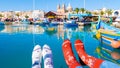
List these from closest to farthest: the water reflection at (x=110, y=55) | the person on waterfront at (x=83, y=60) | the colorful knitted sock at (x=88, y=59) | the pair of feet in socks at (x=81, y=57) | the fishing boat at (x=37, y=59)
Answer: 1. the person on waterfront at (x=83, y=60)
2. the colorful knitted sock at (x=88, y=59)
3. the pair of feet in socks at (x=81, y=57)
4. the fishing boat at (x=37, y=59)
5. the water reflection at (x=110, y=55)

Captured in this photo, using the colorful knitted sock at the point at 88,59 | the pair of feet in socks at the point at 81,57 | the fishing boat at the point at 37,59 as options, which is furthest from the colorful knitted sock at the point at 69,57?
the fishing boat at the point at 37,59

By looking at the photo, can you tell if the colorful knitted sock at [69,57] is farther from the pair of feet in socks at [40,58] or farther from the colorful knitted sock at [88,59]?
the pair of feet in socks at [40,58]

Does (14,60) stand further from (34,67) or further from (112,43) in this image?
(112,43)

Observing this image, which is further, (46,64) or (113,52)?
(113,52)

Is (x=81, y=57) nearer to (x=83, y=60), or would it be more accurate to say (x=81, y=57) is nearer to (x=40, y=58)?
(x=83, y=60)

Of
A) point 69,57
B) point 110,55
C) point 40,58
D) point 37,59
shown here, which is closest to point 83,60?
point 69,57

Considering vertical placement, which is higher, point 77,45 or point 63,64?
point 77,45

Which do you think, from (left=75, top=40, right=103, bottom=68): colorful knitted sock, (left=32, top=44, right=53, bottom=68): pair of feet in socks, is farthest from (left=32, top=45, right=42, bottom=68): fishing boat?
(left=75, top=40, right=103, bottom=68): colorful knitted sock

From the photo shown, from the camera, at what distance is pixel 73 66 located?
35.3 feet

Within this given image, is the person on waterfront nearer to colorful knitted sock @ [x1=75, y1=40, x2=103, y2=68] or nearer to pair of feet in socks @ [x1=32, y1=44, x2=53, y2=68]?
colorful knitted sock @ [x1=75, y1=40, x2=103, y2=68]

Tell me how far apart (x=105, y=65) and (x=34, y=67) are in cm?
301

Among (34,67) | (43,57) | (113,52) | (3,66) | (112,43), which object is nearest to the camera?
(34,67)

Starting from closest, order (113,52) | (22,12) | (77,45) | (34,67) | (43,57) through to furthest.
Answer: (34,67), (43,57), (77,45), (113,52), (22,12)

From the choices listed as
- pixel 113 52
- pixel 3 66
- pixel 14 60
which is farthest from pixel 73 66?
pixel 113 52
